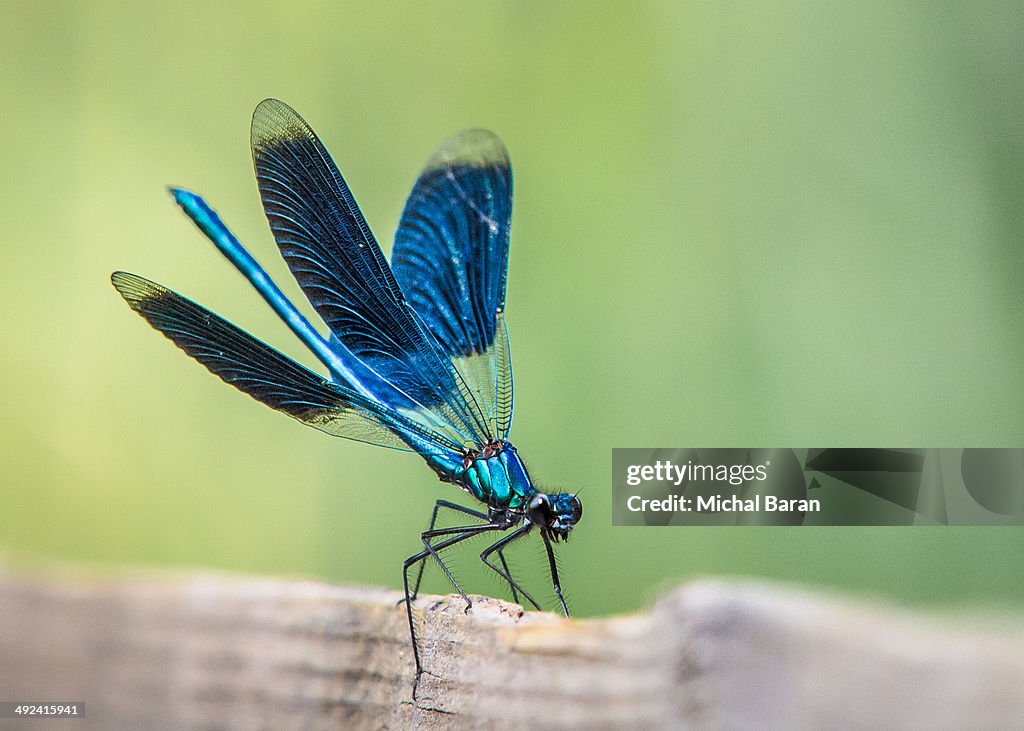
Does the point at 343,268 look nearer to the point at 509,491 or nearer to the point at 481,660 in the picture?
the point at 509,491

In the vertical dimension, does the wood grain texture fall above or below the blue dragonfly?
below

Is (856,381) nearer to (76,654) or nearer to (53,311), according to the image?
(76,654)

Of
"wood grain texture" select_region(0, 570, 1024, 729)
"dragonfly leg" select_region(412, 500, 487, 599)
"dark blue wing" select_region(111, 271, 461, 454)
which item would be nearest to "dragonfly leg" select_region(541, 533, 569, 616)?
"dragonfly leg" select_region(412, 500, 487, 599)

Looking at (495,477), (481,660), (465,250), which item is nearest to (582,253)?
(465,250)

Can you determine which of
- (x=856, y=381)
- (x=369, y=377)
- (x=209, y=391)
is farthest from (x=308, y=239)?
(x=856, y=381)

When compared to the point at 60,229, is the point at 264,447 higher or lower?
lower

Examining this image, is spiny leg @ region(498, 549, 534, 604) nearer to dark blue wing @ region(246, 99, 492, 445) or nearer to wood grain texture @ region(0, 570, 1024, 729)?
dark blue wing @ region(246, 99, 492, 445)
